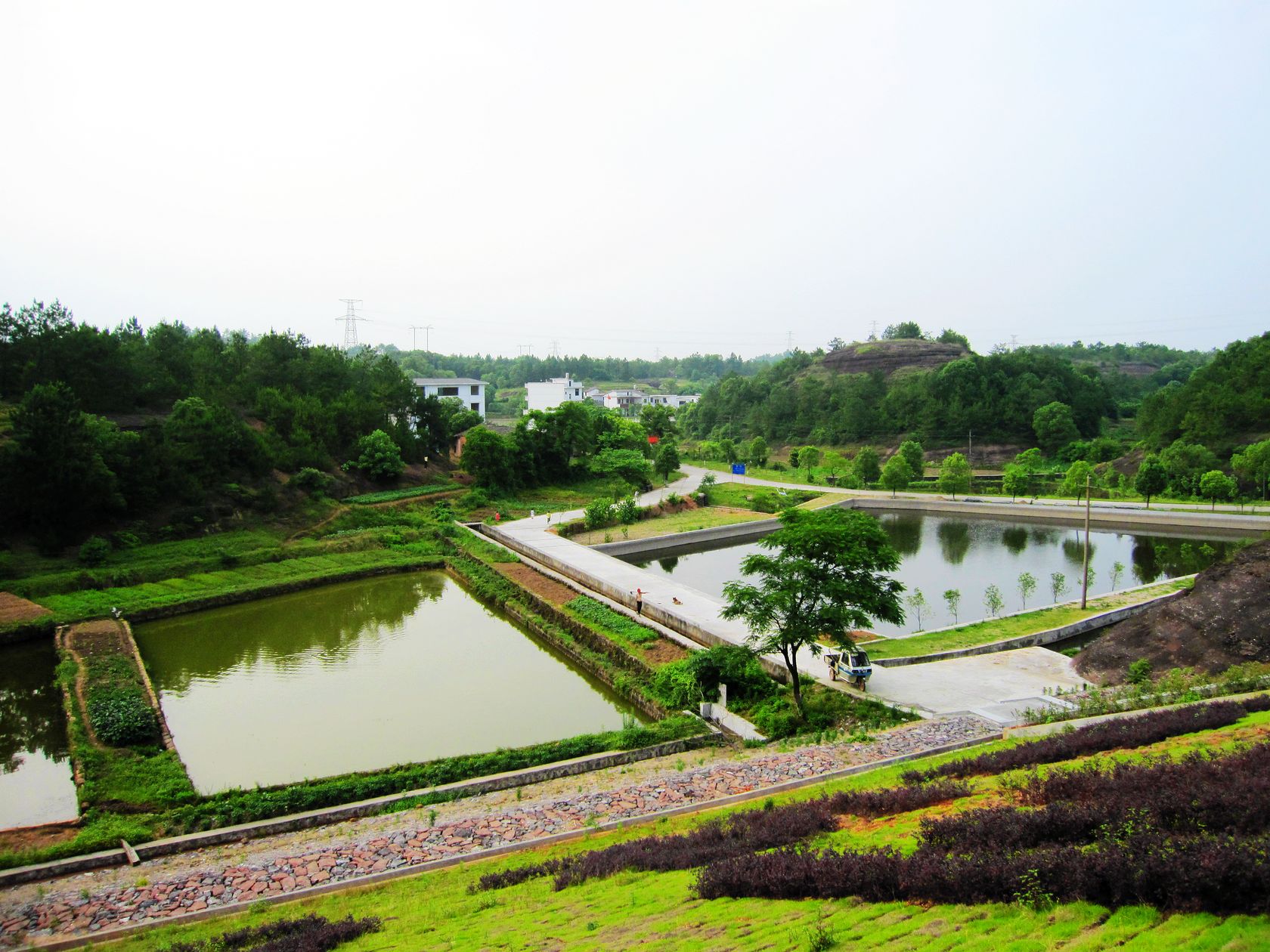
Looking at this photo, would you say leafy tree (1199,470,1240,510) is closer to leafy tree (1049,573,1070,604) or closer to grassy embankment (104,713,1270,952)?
leafy tree (1049,573,1070,604)

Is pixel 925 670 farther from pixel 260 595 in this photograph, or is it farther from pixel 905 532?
pixel 905 532

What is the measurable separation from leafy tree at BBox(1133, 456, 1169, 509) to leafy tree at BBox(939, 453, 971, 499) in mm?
7607

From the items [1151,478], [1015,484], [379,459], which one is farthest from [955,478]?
[379,459]

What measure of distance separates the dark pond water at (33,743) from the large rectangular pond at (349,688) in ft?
5.31

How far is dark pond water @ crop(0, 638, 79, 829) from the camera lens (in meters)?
10.9

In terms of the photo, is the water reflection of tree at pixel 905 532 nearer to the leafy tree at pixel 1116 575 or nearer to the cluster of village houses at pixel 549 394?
the leafy tree at pixel 1116 575

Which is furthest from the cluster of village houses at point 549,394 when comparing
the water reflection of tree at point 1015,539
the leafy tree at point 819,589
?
the leafy tree at point 819,589

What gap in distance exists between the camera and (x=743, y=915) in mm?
5520

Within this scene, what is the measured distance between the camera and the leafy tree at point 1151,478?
111 ft

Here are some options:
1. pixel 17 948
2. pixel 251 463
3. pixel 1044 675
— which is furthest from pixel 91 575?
pixel 1044 675

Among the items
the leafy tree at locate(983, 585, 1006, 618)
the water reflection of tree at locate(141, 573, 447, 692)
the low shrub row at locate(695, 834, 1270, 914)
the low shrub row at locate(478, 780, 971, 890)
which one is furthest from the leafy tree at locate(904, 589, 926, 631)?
the low shrub row at locate(695, 834, 1270, 914)

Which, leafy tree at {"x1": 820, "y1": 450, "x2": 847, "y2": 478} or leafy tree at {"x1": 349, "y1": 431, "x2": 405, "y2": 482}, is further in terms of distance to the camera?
leafy tree at {"x1": 820, "y1": 450, "x2": 847, "y2": 478}

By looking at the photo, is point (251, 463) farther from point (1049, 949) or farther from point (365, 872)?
point (1049, 949)

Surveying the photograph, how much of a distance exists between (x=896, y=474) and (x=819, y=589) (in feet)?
103
